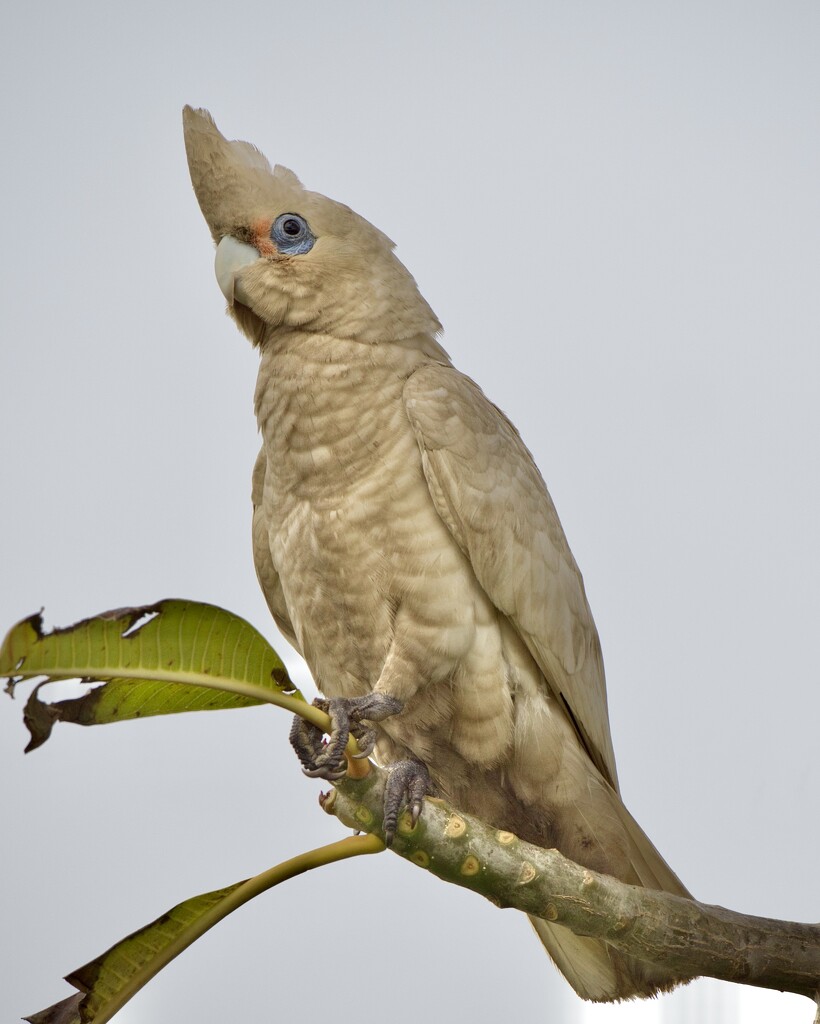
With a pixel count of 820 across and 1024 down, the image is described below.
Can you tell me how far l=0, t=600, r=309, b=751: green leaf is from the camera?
4.24ft

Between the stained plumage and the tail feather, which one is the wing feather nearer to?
the stained plumage

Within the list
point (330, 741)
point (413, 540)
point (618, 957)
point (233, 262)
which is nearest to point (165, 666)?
point (330, 741)

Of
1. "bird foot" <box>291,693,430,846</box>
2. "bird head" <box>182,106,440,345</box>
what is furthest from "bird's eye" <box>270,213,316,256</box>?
"bird foot" <box>291,693,430,846</box>

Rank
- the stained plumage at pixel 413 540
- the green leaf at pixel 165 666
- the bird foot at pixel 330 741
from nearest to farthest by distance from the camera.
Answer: the green leaf at pixel 165 666 → the bird foot at pixel 330 741 → the stained plumage at pixel 413 540

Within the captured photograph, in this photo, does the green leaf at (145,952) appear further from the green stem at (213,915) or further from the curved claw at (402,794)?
the curved claw at (402,794)

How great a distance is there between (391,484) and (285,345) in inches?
14.8

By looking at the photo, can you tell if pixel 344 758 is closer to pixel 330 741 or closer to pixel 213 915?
pixel 330 741

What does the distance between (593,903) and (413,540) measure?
706 millimetres

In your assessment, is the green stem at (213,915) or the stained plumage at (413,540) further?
the stained plumage at (413,540)

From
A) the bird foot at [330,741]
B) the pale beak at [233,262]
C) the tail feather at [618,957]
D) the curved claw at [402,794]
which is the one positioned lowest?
the tail feather at [618,957]

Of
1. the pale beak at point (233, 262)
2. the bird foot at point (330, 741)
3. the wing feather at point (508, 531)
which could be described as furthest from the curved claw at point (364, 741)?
the pale beak at point (233, 262)

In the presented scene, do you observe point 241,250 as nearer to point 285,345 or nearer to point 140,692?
point 285,345

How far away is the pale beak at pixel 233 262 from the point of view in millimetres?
2045

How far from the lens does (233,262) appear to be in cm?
205
